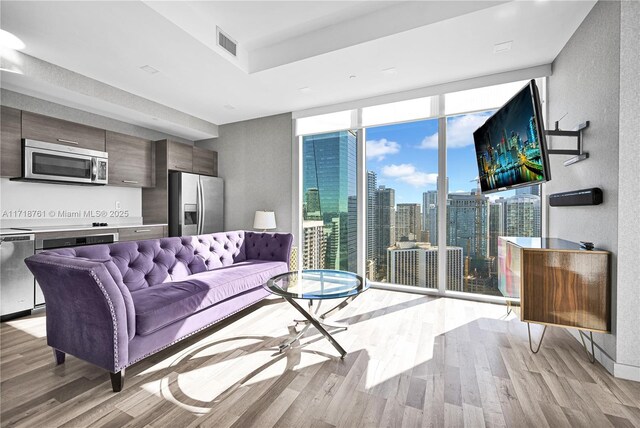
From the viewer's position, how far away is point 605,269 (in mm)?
1953

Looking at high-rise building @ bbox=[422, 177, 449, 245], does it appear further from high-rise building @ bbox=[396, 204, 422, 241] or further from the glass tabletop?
the glass tabletop

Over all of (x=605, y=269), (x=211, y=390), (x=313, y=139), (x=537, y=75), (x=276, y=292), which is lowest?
(x=211, y=390)

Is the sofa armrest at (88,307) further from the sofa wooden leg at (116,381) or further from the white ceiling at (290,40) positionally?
the white ceiling at (290,40)

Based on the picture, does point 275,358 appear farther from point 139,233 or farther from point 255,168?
point 255,168

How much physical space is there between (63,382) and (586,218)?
391cm

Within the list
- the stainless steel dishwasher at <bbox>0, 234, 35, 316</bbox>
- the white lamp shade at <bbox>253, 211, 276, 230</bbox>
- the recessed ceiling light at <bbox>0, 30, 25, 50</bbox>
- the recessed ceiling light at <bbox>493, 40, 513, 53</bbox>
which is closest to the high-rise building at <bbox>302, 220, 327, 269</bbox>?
the white lamp shade at <bbox>253, 211, 276, 230</bbox>

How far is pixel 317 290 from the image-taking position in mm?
2279

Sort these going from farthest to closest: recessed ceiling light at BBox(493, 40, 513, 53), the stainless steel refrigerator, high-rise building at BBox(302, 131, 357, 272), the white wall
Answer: the stainless steel refrigerator < high-rise building at BBox(302, 131, 357, 272) < the white wall < recessed ceiling light at BBox(493, 40, 513, 53)

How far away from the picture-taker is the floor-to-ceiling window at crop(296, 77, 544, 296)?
140 inches

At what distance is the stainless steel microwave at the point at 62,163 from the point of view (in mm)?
3123

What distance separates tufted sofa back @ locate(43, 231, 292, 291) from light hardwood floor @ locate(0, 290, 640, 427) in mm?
674

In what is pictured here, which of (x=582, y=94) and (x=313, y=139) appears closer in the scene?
(x=582, y=94)

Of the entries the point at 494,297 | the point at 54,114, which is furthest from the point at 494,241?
the point at 54,114

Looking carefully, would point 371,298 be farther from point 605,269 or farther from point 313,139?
point 313,139
